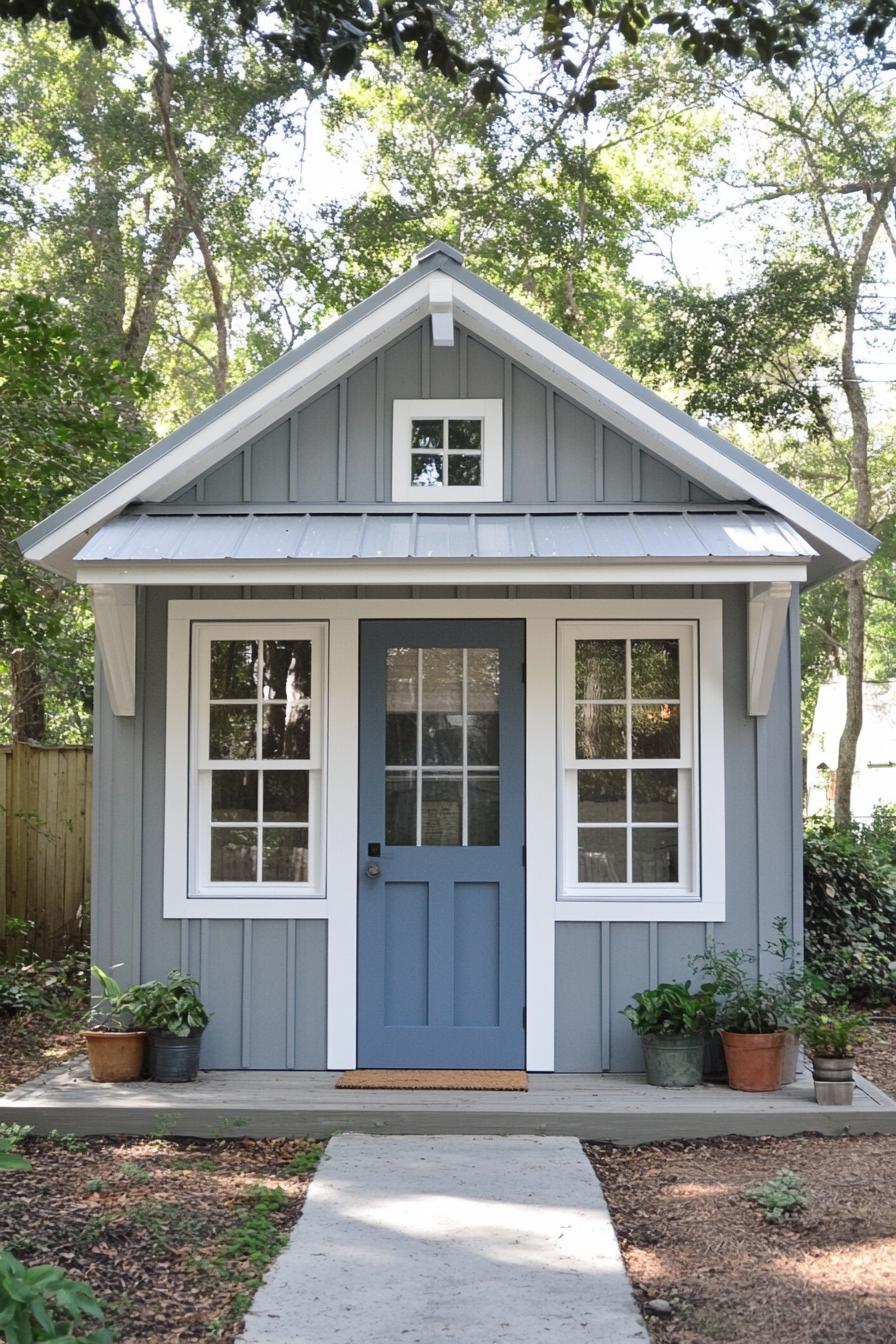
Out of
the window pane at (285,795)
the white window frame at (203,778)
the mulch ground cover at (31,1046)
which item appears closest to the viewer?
the white window frame at (203,778)

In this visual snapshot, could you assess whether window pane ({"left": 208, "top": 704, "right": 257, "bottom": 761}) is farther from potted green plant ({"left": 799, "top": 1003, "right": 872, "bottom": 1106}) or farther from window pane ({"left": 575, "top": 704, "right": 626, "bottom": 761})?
potted green plant ({"left": 799, "top": 1003, "right": 872, "bottom": 1106})

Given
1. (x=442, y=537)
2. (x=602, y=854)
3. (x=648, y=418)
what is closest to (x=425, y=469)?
(x=442, y=537)

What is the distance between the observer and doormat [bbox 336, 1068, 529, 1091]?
244 inches

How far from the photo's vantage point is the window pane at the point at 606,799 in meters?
6.68

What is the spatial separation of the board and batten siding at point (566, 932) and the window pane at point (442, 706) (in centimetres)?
27

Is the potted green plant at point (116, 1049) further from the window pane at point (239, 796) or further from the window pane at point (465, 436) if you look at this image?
the window pane at point (465, 436)

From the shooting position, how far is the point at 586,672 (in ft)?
22.1

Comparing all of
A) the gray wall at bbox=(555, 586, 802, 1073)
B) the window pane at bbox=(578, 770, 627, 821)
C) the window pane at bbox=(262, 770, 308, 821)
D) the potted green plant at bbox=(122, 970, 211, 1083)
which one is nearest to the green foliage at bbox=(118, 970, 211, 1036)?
the potted green plant at bbox=(122, 970, 211, 1083)

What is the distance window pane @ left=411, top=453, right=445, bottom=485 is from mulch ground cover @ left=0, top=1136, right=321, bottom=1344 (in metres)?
3.32

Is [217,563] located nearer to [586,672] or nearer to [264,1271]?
[586,672]

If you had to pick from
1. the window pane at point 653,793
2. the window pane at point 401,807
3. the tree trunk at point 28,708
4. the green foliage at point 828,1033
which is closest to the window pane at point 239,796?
the window pane at point 401,807

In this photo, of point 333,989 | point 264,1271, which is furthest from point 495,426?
point 264,1271

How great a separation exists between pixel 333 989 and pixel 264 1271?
2.36m

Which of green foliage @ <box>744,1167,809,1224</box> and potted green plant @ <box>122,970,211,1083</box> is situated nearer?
green foliage @ <box>744,1167,809,1224</box>
